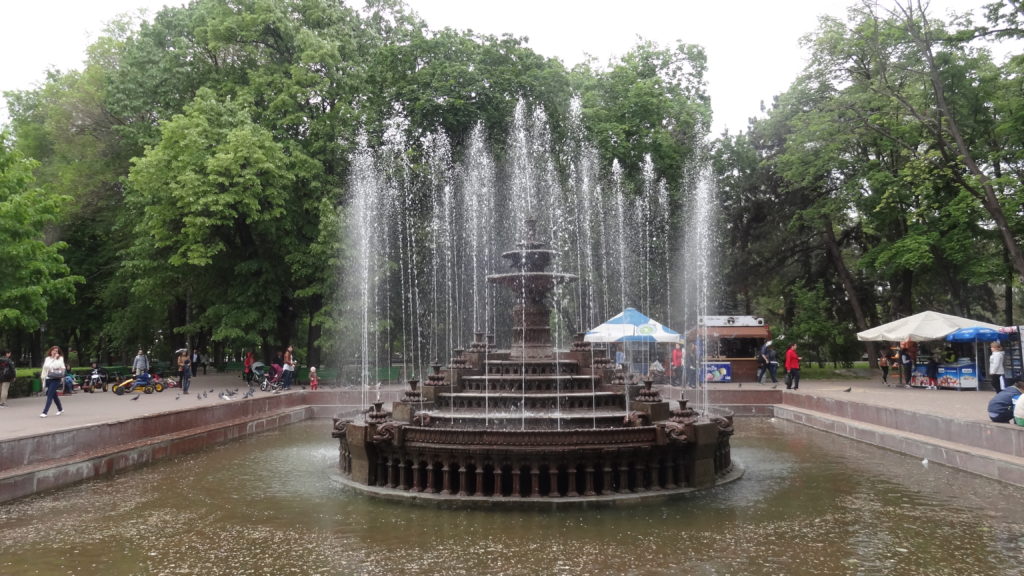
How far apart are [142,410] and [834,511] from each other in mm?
15897

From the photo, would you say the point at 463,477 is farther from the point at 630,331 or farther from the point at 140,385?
the point at 140,385

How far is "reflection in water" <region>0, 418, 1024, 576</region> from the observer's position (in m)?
6.45

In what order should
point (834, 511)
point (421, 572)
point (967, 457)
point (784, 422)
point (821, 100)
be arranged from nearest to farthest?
point (421, 572) → point (834, 511) → point (967, 457) → point (784, 422) → point (821, 100)

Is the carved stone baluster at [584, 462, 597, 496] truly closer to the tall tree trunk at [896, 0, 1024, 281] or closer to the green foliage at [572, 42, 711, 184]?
the tall tree trunk at [896, 0, 1024, 281]

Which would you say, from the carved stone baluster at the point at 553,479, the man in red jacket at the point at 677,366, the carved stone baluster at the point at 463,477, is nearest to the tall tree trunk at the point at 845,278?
the man in red jacket at the point at 677,366

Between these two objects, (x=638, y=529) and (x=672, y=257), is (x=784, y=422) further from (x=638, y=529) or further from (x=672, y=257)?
(x=672, y=257)

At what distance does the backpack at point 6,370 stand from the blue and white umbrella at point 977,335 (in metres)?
28.9

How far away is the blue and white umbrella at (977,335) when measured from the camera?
865 inches

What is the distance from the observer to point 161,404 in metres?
19.3

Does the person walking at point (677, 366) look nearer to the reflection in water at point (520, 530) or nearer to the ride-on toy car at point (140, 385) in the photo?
the reflection in water at point (520, 530)

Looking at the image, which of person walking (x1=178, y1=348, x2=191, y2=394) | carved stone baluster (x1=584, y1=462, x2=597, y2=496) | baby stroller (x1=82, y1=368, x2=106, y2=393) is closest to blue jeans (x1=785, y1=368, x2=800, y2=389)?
carved stone baluster (x1=584, y1=462, x2=597, y2=496)

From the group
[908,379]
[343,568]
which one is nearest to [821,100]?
[908,379]

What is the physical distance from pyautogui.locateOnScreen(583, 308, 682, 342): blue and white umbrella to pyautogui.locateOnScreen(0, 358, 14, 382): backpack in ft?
A: 57.6

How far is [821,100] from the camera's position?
32594 mm
